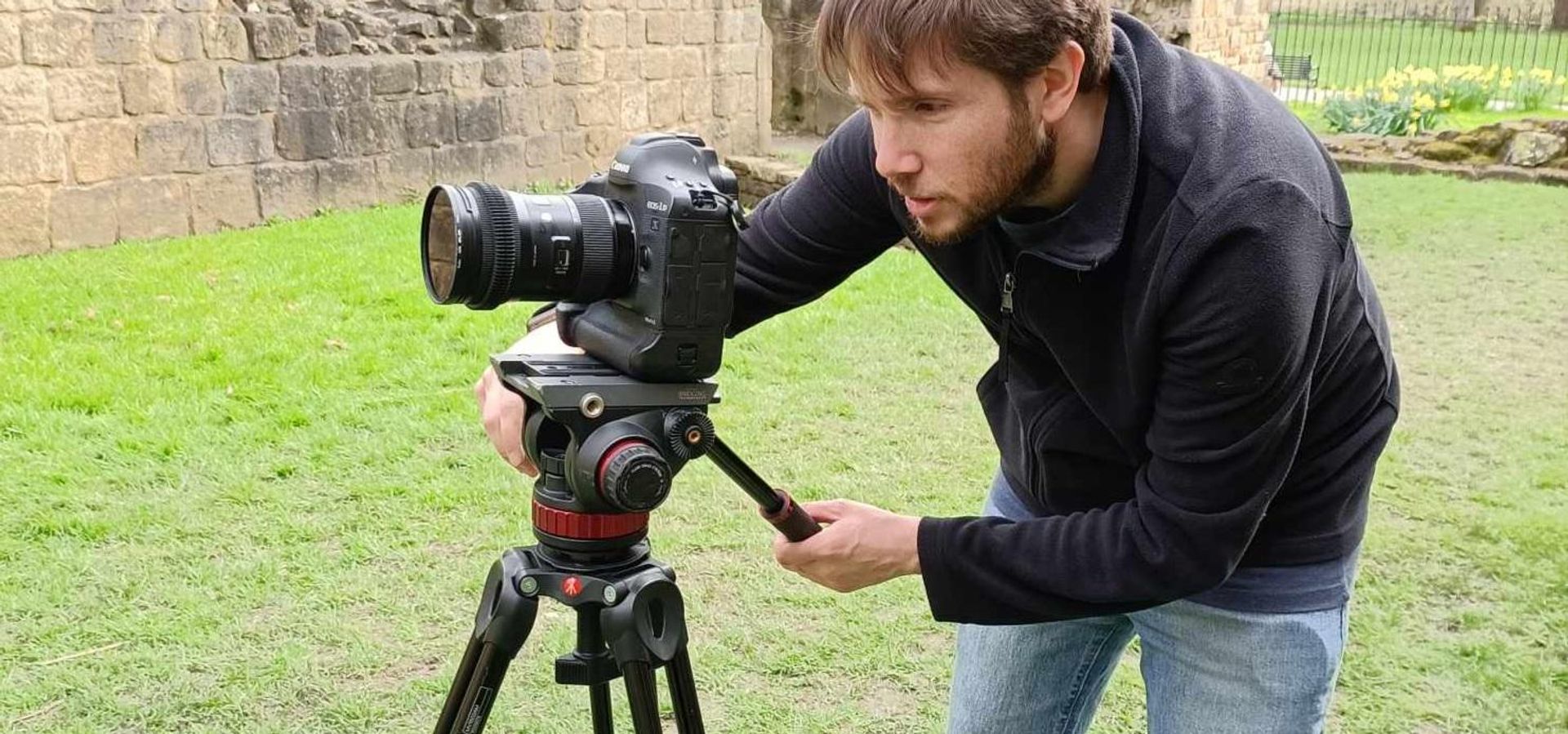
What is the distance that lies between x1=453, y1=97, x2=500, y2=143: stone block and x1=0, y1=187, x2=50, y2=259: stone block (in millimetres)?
2696

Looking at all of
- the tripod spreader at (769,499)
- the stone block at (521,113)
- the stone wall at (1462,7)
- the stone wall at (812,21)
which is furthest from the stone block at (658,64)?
the stone wall at (1462,7)

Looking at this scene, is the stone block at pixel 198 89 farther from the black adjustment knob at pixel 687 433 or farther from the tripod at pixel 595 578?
the black adjustment knob at pixel 687 433

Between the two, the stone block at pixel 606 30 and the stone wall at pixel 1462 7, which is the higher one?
the stone block at pixel 606 30

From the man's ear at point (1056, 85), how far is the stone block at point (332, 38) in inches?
294

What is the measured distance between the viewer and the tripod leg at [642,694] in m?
1.81

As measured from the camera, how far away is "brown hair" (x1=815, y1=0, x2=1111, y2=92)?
1.54m

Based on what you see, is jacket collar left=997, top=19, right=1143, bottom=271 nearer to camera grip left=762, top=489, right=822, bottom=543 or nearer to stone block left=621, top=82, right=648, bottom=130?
camera grip left=762, top=489, right=822, bottom=543

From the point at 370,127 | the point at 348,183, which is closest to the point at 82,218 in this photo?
the point at 348,183

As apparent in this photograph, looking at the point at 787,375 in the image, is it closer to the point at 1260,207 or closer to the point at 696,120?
the point at 1260,207

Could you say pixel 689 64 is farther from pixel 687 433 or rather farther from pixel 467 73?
pixel 687 433

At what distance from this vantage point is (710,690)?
129 inches

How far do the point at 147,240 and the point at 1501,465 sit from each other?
6308 millimetres

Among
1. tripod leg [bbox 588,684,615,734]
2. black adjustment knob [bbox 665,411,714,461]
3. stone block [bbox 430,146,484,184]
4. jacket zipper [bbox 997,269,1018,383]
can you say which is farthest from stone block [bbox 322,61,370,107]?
black adjustment knob [bbox 665,411,714,461]

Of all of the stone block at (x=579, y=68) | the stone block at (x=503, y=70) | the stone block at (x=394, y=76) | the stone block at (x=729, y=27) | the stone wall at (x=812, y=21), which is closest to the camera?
the stone block at (x=394, y=76)
